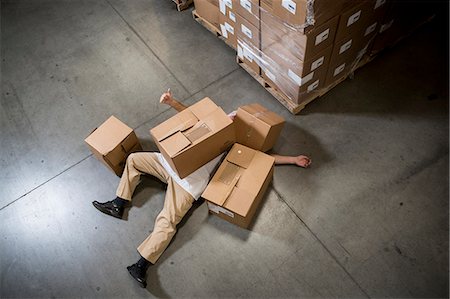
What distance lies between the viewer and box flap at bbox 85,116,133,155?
2482 millimetres

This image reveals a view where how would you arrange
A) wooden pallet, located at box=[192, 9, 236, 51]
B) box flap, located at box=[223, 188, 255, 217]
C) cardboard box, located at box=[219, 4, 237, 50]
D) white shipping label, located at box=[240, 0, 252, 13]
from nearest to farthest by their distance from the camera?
1. box flap, located at box=[223, 188, 255, 217]
2. white shipping label, located at box=[240, 0, 252, 13]
3. cardboard box, located at box=[219, 4, 237, 50]
4. wooden pallet, located at box=[192, 9, 236, 51]

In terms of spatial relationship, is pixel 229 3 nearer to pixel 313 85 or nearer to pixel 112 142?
pixel 313 85

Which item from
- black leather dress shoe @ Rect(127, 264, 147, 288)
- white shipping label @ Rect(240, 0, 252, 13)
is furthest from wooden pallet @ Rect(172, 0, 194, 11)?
black leather dress shoe @ Rect(127, 264, 147, 288)

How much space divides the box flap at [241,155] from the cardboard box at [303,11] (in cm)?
88

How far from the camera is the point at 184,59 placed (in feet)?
11.1

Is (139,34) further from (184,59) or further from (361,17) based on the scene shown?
(361,17)

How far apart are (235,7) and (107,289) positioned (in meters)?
2.29

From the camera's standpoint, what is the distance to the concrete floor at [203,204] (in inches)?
→ 92.4

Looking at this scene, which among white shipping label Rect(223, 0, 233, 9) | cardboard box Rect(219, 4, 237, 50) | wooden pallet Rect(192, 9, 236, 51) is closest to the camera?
white shipping label Rect(223, 0, 233, 9)

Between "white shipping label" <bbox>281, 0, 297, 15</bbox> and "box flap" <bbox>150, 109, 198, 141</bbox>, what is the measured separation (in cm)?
91

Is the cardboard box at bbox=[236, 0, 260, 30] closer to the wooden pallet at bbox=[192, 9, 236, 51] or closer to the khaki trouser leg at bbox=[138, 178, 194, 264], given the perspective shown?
the wooden pallet at bbox=[192, 9, 236, 51]

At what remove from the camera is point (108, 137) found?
8.29 feet

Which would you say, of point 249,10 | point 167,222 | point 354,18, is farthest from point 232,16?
point 167,222

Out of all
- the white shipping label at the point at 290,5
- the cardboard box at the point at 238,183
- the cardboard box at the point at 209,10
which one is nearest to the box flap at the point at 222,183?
the cardboard box at the point at 238,183
